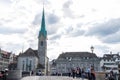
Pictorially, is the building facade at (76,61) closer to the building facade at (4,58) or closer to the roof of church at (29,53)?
the roof of church at (29,53)

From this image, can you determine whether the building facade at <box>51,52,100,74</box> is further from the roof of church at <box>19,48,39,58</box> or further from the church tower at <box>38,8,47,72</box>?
the roof of church at <box>19,48,39,58</box>

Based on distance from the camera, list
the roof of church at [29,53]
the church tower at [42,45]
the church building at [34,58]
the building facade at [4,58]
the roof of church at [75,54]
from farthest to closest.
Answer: the building facade at [4,58] → the roof of church at [75,54] → the church tower at [42,45] → the roof of church at [29,53] → the church building at [34,58]

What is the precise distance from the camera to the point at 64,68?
136000mm

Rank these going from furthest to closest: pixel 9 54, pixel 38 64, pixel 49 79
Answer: pixel 9 54
pixel 38 64
pixel 49 79

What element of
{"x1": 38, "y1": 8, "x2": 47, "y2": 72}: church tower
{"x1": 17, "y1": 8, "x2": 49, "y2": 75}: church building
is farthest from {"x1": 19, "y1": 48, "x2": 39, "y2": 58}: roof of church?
{"x1": 38, "y1": 8, "x2": 47, "y2": 72}: church tower

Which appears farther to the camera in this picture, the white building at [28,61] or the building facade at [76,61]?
the building facade at [76,61]

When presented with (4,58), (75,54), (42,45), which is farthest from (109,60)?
(4,58)

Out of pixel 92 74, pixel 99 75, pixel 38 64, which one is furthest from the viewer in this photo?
→ pixel 38 64

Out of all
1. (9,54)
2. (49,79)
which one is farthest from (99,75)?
(9,54)

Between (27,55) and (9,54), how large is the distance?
1906 centimetres

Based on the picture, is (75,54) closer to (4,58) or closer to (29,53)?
(29,53)

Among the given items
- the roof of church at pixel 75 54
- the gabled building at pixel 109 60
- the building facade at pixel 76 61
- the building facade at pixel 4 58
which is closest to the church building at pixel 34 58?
the building facade at pixel 76 61

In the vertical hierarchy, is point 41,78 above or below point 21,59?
below

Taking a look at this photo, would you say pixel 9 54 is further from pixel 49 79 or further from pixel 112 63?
pixel 49 79
